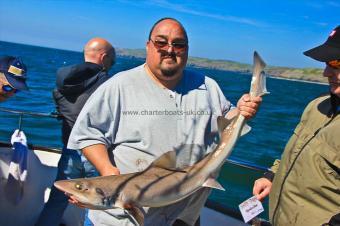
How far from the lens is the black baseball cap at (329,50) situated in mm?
3092

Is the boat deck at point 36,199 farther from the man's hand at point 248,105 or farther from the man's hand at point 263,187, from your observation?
the man's hand at point 248,105

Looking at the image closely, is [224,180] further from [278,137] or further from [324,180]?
[278,137]

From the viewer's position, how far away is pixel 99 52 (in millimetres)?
5238

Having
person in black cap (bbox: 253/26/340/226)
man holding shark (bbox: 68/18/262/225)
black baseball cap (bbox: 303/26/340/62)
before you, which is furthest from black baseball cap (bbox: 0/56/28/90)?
black baseball cap (bbox: 303/26/340/62)

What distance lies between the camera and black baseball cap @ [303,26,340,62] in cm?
309

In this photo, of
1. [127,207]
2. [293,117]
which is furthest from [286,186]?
[293,117]

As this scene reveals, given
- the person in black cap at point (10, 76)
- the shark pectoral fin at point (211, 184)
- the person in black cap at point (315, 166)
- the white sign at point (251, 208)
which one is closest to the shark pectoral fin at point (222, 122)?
the shark pectoral fin at point (211, 184)

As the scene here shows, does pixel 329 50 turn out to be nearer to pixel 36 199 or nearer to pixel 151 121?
pixel 151 121

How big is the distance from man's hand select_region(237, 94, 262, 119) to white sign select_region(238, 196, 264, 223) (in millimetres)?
1206

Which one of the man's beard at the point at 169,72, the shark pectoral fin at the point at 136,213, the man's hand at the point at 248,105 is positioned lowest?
the shark pectoral fin at the point at 136,213

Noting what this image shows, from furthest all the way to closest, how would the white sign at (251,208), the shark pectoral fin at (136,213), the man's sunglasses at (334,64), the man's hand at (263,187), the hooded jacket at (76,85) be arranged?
the hooded jacket at (76,85), the white sign at (251,208), the man's hand at (263,187), the man's sunglasses at (334,64), the shark pectoral fin at (136,213)

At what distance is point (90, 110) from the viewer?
325 centimetres

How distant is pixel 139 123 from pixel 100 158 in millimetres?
370

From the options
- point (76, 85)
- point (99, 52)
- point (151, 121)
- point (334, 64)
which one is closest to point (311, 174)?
point (334, 64)
